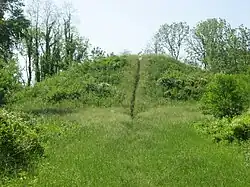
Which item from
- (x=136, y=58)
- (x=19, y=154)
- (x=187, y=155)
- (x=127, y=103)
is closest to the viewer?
(x=19, y=154)

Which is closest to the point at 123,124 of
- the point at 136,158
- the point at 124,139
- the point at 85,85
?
the point at 124,139

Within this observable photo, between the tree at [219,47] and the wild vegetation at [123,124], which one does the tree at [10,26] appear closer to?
the wild vegetation at [123,124]

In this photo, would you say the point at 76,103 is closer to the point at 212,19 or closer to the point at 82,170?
the point at 82,170

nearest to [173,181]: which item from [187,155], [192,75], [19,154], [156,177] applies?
[156,177]

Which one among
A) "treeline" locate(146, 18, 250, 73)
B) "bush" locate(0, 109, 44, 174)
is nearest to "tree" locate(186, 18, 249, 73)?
"treeline" locate(146, 18, 250, 73)

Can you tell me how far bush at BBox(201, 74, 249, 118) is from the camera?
31203 mm

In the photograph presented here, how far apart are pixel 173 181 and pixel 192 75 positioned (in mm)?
42905

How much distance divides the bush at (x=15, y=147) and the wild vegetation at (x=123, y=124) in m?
0.04

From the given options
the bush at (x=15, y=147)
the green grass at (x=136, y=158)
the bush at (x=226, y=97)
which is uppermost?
the bush at (x=226, y=97)

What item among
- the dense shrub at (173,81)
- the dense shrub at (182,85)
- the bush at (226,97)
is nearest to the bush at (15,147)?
the bush at (226,97)

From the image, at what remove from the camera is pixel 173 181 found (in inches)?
575

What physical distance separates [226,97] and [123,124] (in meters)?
7.64

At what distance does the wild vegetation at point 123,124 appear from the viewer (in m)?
15.7

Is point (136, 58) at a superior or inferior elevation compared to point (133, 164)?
superior
